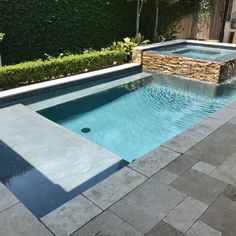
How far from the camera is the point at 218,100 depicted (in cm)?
781

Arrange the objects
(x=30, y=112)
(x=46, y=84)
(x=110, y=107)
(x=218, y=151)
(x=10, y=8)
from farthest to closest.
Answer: (x=10, y=8) < (x=46, y=84) < (x=110, y=107) < (x=30, y=112) < (x=218, y=151)

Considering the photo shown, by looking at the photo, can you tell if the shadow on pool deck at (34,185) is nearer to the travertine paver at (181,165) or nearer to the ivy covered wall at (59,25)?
the travertine paver at (181,165)

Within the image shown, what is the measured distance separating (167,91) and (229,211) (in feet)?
18.8

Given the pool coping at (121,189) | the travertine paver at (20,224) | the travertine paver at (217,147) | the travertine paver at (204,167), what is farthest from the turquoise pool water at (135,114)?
the travertine paver at (20,224)

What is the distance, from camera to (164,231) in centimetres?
283

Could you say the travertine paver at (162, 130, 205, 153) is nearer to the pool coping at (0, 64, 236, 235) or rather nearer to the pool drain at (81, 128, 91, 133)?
the pool coping at (0, 64, 236, 235)

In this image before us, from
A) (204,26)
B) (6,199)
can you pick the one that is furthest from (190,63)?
(6,199)

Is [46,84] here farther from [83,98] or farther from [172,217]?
[172,217]

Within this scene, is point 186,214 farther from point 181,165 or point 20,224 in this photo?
point 20,224

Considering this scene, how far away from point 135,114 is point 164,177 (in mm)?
3389

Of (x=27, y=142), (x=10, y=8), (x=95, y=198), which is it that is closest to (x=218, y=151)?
(x=95, y=198)

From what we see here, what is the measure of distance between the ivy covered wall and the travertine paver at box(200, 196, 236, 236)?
8179 millimetres

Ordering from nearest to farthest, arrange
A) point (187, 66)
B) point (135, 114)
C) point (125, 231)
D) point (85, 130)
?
point (125, 231), point (85, 130), point (135, 114), point (187, 66)

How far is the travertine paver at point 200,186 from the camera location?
11.0 feet
